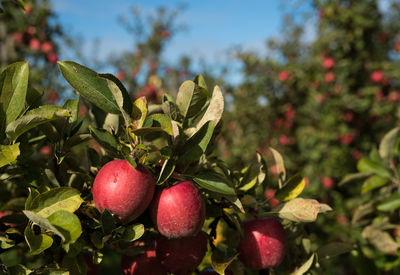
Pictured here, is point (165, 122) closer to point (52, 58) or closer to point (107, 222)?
point (107, 222)

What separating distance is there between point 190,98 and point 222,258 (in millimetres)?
327

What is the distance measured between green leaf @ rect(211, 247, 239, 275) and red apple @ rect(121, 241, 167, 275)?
0.11 meters

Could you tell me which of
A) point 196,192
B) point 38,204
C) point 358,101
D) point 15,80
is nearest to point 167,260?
point 196,192

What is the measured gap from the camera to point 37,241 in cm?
59

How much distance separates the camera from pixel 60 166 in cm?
76

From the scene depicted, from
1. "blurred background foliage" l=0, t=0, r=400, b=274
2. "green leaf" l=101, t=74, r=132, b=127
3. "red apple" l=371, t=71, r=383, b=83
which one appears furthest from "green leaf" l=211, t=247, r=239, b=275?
"red apple" l=371, t=71, r=383, b=83

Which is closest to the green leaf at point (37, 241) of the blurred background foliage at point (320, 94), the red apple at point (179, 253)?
the red apple at point (179, 253)

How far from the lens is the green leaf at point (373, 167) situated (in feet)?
4.18

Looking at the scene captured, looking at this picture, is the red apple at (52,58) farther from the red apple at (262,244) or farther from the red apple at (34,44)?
the red apple at (262,244)

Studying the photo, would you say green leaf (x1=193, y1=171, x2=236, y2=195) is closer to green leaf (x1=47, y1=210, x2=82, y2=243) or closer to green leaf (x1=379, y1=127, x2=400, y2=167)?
green leaf (x1=47, y1=210, x2=82, y2=243)

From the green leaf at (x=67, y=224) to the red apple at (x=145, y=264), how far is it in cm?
26

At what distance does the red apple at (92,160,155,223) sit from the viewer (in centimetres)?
62

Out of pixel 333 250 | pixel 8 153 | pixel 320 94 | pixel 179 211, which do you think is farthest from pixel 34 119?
pixel 320 94

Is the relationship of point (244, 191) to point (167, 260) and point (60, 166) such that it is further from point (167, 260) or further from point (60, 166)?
point (60, 166)
